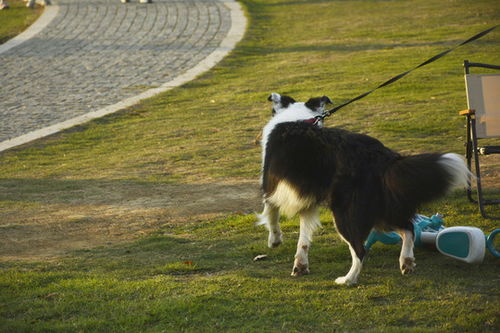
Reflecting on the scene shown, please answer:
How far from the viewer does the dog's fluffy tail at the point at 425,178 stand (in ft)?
15.5

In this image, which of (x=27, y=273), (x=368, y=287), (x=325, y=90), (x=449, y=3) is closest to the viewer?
(x=368, y=287)

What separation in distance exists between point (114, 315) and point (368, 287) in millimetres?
1842

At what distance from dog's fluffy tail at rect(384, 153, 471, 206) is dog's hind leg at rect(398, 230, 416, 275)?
381 millimetres

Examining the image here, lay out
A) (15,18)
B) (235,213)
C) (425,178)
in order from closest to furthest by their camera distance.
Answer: (425,178)
(235,213)
(15,18)

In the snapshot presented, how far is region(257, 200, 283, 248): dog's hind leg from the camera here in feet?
19.2

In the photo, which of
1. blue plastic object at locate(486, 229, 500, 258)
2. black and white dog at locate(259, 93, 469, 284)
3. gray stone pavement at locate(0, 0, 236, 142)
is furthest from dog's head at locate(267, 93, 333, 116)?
gray stone pavement at locate(0, 0, 236, 142)

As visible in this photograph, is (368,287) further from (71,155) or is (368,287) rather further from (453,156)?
(71,155)

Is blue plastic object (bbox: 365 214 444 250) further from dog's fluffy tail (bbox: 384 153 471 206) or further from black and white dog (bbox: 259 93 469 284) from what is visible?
dog's fluffy tail (bbox: 384 153 471 206)

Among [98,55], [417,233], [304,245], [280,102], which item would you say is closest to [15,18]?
[98,55]

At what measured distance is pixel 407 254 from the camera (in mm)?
5102

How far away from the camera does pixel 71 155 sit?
1137 cm

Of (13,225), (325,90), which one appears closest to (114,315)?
(13,225)

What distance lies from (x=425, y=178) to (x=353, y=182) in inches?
20.4

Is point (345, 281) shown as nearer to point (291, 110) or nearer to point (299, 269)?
point (299, 269)
